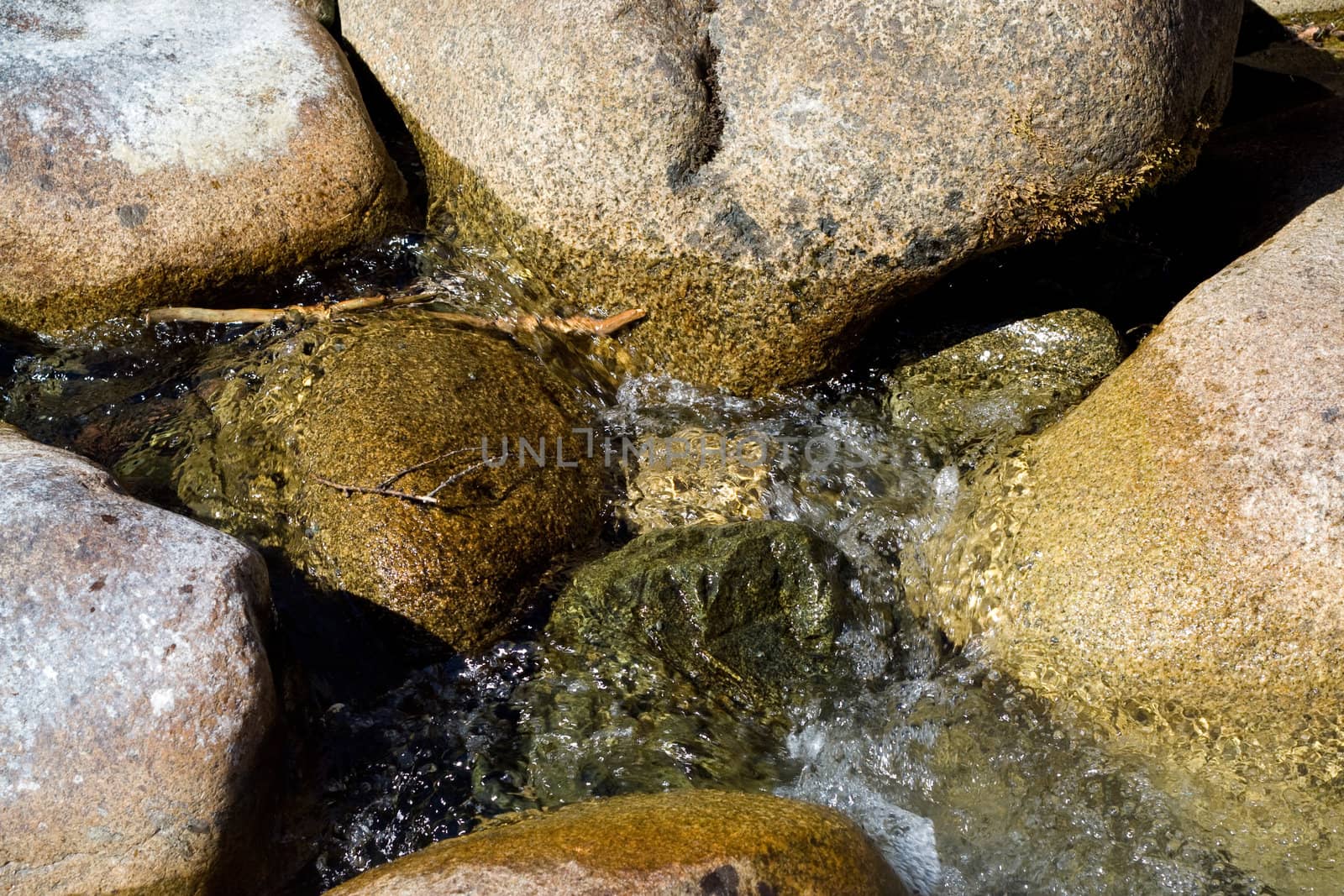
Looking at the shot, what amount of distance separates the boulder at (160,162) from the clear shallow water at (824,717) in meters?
0.22

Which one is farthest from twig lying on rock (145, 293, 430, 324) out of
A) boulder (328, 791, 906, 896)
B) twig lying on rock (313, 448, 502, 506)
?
boulder (328, 791, 906, 896)

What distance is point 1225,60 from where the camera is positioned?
343cm

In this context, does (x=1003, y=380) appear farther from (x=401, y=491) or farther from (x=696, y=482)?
(x=401, y=491)

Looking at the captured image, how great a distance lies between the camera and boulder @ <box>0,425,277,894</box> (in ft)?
7.48

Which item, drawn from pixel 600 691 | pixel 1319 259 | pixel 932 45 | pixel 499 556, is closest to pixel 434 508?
pixel 499 556

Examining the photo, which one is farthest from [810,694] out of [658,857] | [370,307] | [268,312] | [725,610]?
[268,312]

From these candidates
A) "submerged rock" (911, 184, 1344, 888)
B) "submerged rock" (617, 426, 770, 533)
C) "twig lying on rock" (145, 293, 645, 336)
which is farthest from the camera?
"twig lying on rock" (145, 293, 645, 336)

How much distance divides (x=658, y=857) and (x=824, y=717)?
1.03 m

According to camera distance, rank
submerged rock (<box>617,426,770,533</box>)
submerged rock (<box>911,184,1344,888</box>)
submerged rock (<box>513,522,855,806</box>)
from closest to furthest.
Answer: submerged rock (<box>911,184,1344,888</box>), submerged rock (<box>513,522,855,806</box>), submerged rock (<box>617,426,770,533</box>)

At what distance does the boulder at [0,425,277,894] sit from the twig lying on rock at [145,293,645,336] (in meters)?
1.15

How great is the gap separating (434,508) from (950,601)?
5.03 ft

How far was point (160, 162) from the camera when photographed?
11.6ft

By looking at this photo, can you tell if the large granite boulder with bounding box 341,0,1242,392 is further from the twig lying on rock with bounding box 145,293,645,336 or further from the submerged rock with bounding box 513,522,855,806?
the submerged rock with bounding box 513,522,855,806

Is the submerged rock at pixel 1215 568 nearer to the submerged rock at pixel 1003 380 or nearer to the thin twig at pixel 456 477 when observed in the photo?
the submerged rock at pixel 1003 380
